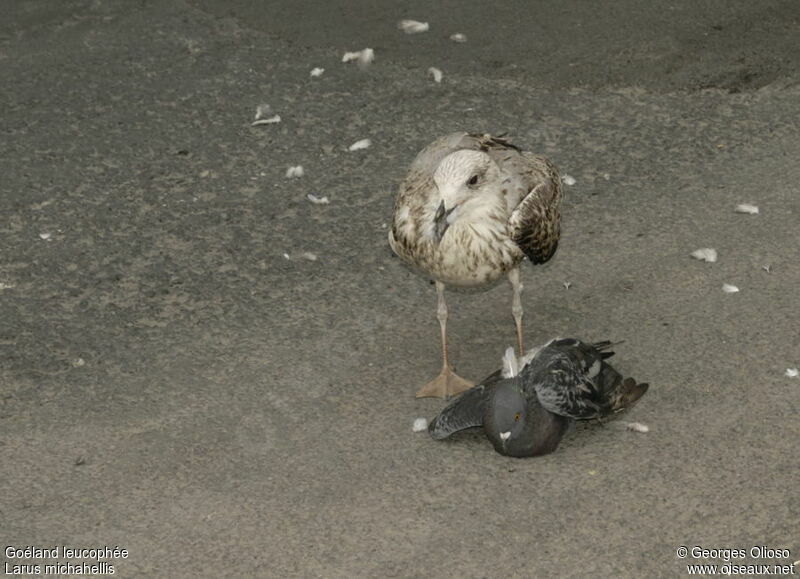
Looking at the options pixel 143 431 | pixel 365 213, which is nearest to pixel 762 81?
pixel 365 213

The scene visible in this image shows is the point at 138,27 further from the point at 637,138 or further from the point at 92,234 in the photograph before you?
the point at 637,138

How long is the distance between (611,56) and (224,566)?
19.7 ft

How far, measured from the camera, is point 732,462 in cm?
590

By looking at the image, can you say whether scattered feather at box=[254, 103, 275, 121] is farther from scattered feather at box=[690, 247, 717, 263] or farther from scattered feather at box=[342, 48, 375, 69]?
scattered feather at box=[690, 247, 717, 263]

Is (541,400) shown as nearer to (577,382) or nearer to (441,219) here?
(577,382)

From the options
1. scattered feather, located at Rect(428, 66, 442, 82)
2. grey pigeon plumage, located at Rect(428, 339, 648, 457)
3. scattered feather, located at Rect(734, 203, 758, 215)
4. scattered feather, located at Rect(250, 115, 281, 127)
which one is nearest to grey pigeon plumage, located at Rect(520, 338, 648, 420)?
grey pigeon plumage, located at Rect(428, 339, 648, 457)

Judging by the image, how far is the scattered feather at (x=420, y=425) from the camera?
6.29m

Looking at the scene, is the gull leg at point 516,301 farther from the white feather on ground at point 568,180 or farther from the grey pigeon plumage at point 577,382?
the white feather on ground at point 568,180

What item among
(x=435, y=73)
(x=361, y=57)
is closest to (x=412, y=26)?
(x=361, y=57)

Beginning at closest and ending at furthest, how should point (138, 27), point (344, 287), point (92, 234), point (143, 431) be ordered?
1. point (143, 431)
2. point (344, 287)
3. point (92, 234)
4. point (138, 27)

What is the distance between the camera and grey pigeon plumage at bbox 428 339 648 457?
5961 mm

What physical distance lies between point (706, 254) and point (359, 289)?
2099 millimetres

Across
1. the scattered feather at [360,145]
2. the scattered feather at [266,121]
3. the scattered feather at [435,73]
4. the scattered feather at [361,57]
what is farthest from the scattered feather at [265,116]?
the scattered feather at [435,73]

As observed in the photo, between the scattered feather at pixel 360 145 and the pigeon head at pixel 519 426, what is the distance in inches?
131
